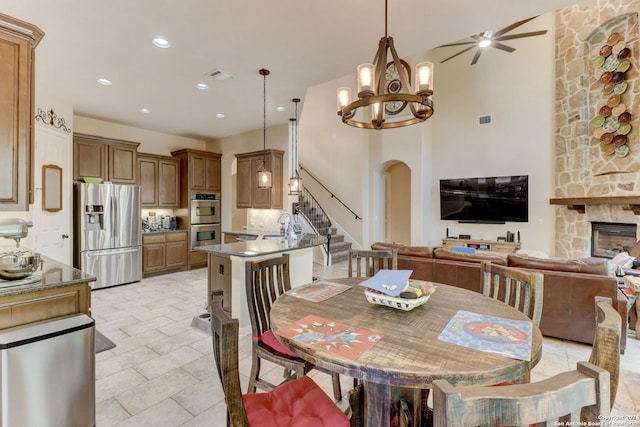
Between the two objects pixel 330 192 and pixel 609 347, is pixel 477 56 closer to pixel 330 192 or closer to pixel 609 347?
pixel 330 192

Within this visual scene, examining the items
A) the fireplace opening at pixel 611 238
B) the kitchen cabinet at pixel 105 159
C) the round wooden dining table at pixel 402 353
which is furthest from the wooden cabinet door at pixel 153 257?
the fireplace opening at pixel 611 238

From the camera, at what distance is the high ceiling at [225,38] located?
2.61 metres

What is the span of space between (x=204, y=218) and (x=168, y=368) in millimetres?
4665

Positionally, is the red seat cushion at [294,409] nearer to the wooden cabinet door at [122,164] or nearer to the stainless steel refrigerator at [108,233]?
the stainless steel refrigerator at [108,233]

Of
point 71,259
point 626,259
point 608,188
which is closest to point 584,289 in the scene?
point 626,259

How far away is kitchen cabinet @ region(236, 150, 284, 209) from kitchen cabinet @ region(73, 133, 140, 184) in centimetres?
205

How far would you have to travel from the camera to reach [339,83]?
28.5 feet

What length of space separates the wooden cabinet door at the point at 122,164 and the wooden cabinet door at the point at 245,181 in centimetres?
202

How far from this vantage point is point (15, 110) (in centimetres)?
204

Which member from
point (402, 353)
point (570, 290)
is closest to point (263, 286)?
point (402, 353)

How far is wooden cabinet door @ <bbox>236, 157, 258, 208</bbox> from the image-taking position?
262 inches

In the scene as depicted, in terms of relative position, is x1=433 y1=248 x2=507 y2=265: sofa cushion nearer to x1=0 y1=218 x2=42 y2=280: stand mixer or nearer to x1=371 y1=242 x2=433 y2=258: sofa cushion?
x1=371 y1=242 x2=433 y2=258: sofa cushion

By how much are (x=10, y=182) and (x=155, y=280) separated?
434 cm

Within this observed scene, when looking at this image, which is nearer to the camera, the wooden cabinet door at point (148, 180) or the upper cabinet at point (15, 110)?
the upper cabinet at point (15, 110)
